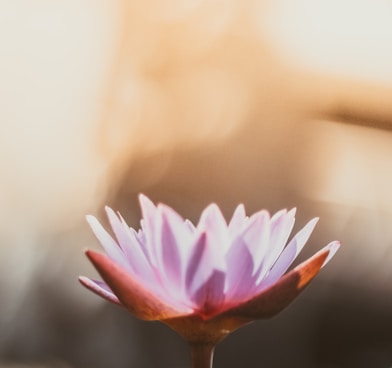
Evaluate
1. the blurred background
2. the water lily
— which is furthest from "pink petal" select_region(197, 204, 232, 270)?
the blurred background

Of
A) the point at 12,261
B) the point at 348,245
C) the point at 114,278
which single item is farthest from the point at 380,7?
the point at 114,278

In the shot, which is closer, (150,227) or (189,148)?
(150,227)

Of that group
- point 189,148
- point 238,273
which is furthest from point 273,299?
point 189,148

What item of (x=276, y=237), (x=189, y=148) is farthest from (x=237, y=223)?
(x=189, y=148)

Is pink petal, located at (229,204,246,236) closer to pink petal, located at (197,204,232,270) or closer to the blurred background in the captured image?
pink petal, located at (197,204,232,270)

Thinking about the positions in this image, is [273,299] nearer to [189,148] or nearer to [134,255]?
[134,255]

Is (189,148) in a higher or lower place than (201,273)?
higher

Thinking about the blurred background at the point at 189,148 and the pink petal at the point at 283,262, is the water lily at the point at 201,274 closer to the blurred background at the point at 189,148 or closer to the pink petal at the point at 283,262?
the pink petal at the point at 283,262
